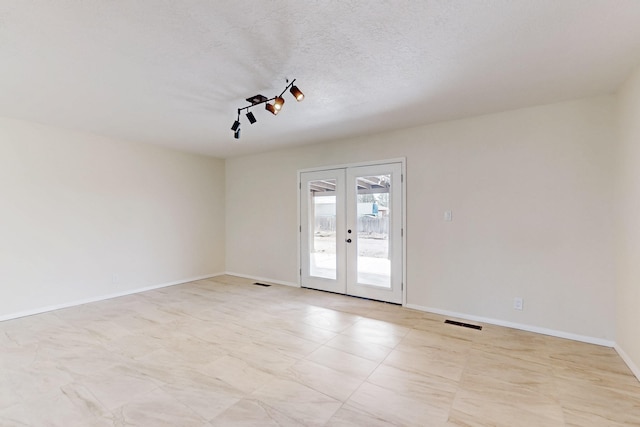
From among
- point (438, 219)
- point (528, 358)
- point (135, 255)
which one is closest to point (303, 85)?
point (438, 219)

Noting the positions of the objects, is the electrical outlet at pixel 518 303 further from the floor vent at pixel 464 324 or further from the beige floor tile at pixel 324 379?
the beige floor tile at pixel 324 379

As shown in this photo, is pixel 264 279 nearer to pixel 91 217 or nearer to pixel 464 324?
pixel 91 217

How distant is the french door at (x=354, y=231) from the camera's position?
4.35 metres

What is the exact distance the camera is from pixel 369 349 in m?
2.93

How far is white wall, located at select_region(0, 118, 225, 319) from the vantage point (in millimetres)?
3814

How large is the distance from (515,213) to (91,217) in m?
5.91

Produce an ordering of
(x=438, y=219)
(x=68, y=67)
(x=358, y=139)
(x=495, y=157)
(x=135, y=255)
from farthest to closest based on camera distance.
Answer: (x=135, y=255), (x=358, y=139), (x=438, y=219), (x=495, y=157), (x=68, y=67)

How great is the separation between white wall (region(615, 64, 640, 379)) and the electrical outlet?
79 cm

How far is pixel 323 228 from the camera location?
5.13 metres

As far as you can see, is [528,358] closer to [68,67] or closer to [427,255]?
[427,255]

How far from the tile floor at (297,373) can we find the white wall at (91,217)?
2.13 ft

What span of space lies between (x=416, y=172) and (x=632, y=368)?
2.83 m

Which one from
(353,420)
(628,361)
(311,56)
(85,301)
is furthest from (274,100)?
(85,301)

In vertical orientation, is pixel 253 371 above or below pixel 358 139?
below
